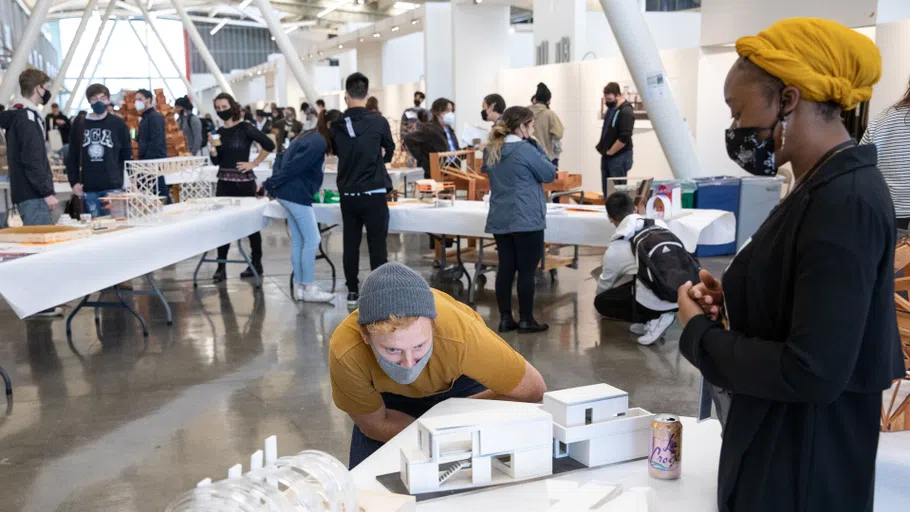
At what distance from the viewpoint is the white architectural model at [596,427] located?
163 cm

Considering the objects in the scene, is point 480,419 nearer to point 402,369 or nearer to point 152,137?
point 402,369

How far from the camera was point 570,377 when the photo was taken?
4.19 meters

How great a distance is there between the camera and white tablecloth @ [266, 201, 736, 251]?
5.21 meters

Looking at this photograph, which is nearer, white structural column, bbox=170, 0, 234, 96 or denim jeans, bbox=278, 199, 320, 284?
denim jeans, bbox=278, 199, 320, 284

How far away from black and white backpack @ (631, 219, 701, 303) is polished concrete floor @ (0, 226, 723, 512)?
0.38m

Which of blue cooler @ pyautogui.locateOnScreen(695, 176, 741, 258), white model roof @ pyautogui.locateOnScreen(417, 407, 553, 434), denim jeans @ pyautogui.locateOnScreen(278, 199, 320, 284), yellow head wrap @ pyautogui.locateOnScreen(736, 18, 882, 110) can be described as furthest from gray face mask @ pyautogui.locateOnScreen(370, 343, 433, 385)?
blue cooler @ pyautogui.locateOnScreen(695, 176, 741, 258)

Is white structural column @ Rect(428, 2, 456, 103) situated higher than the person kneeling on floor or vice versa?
white structural column @ Rect(428, 2, 456, 103)

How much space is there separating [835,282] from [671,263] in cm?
351

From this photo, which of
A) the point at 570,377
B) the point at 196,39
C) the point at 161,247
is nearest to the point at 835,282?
the point at 570,377

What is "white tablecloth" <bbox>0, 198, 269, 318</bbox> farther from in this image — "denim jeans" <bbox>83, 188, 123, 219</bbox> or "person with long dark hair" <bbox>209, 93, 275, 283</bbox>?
"person with long dark hair" <bbox>209, 93, 275, 283</bbox>

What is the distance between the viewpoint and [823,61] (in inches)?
43.9

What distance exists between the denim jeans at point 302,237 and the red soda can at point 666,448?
4.34 m

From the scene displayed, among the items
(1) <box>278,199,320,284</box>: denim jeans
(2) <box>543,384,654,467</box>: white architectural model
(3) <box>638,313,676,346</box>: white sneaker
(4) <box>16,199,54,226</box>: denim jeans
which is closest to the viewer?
(2) <box>543,384,654,467</box>: white architectural model

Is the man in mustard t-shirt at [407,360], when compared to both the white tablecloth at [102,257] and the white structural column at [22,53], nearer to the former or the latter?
the white tablecloth at [102,257]
